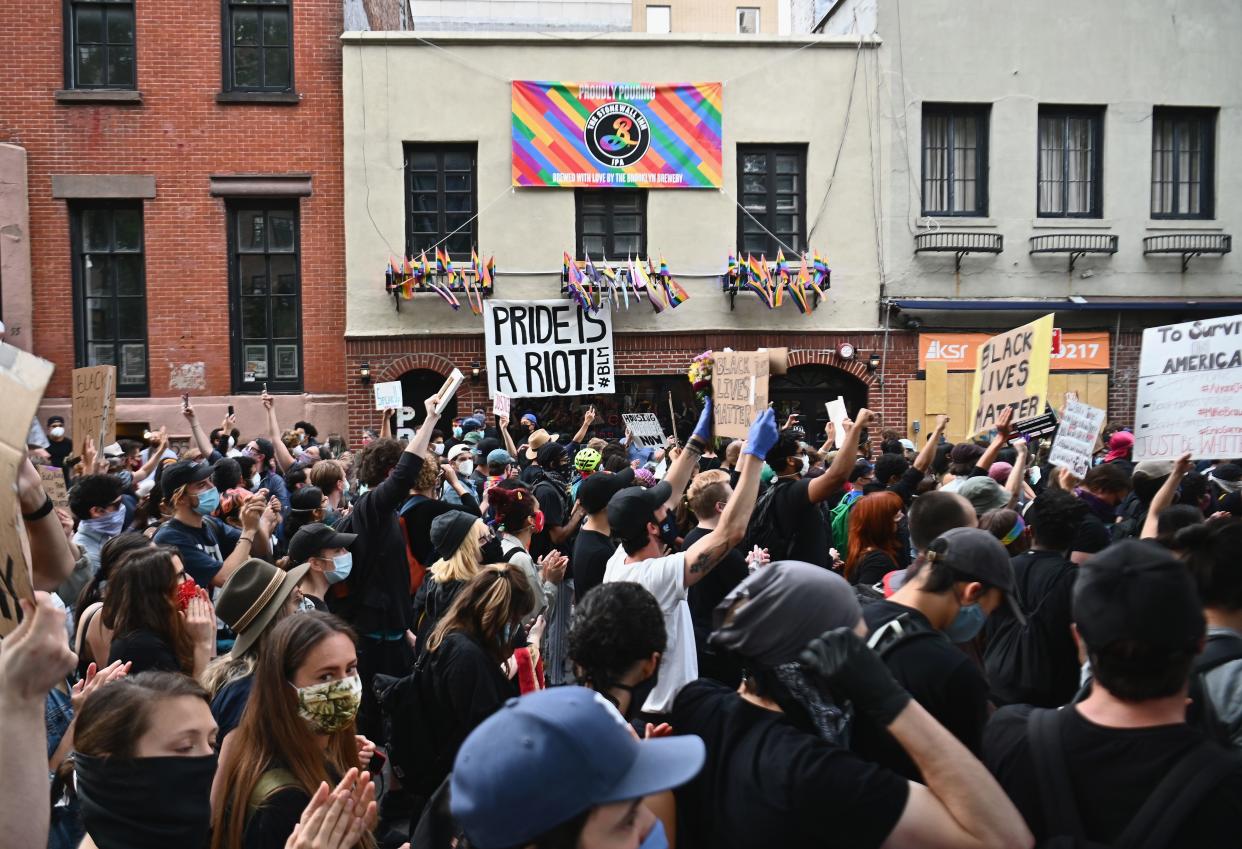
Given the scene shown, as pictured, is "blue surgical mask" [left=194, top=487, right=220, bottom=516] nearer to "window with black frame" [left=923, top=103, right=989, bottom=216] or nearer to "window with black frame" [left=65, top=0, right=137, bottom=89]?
"window with black frame" [left=65, top=0, right=137, bottom=89]

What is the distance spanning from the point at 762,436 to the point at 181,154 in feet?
51.3

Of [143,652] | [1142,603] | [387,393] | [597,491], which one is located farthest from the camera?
[387,393]

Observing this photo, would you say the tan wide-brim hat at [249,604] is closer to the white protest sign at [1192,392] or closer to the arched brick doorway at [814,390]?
the white protest sign at [1192,392]

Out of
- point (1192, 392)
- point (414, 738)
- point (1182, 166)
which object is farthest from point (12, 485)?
point (1182, 166)

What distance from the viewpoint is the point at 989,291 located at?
1803 centimetres

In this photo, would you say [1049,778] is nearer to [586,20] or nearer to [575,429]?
[575,429]

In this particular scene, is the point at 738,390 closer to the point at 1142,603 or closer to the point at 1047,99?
the point at 1142,603

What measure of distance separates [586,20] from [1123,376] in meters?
22.9

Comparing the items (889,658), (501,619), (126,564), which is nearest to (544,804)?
(889,658)

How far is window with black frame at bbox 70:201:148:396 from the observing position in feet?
56.9

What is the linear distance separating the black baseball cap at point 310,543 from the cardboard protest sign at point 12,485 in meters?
3.09

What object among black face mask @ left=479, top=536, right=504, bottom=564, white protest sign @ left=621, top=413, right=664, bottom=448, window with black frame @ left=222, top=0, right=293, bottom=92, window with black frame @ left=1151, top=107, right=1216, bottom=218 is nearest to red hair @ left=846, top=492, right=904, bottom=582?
black face mask @ left=479, top=536, right=504, bottom=564

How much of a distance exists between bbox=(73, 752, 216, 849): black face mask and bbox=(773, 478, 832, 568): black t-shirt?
3.75 metres

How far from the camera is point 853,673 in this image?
2.26 m
